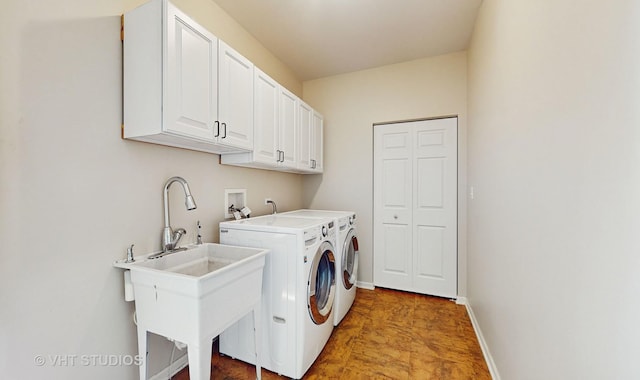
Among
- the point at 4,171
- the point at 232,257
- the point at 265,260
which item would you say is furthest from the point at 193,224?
the point at 4,171

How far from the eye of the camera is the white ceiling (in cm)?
204

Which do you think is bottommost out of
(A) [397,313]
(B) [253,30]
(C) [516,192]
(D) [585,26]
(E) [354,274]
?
(A) [397,313]

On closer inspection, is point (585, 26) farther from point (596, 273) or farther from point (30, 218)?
point (30, 218)

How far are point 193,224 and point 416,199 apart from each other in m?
2.36

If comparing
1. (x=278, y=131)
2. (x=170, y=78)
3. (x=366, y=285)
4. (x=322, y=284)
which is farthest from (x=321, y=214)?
(x=170, y=78)

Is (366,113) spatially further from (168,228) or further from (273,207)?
(168,228)

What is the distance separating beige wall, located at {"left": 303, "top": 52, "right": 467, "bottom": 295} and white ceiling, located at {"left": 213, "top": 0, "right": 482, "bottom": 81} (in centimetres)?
19

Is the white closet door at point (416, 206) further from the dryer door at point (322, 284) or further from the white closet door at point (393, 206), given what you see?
the dryer door at point (322, 284)

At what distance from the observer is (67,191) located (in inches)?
45.9

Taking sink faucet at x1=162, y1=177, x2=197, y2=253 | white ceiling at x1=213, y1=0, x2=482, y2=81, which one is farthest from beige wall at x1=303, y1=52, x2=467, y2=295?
sink faucet at x1=162, y1=177, x2=197, y2=253

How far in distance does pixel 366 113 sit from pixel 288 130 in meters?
1.23

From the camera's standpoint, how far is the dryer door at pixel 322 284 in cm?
170

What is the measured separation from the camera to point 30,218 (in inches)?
41.5

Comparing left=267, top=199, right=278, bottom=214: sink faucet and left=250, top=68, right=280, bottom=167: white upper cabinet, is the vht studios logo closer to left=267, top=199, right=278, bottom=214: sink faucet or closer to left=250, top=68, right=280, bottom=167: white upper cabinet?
left=250, top=68, right=280, bottom=167: white upper cabinet
